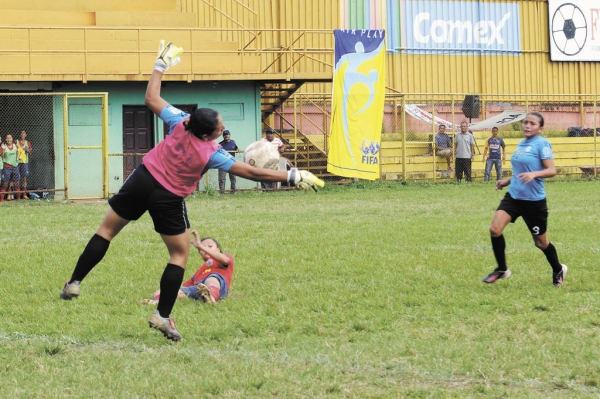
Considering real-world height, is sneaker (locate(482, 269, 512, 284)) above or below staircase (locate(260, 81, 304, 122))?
below

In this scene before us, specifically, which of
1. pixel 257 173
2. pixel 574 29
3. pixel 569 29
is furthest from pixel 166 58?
pixel 574 29

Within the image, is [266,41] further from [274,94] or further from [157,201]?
[157,201]

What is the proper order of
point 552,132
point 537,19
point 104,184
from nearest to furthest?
point 104,184, point 552,132, point 537,19

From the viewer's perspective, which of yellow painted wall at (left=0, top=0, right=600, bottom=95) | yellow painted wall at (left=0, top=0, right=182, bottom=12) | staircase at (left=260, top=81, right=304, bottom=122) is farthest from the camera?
staircase at (left=260, top=81, right=304, bottom=122)

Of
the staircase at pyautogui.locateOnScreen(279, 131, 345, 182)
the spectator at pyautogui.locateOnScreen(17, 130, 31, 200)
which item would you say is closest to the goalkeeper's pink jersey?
the spectator at pyautogui.locateOnScreen(17, 130, 31, 200)

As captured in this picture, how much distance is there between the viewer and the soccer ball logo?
3703cm

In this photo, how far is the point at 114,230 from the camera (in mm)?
7074

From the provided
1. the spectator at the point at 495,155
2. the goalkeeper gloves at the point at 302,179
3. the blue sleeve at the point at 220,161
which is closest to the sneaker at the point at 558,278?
the goalkeeper gloves at the point at 302,179

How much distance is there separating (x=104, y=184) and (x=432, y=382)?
57.3 ft

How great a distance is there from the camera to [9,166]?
21.2m

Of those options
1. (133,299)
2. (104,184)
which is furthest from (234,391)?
(104,184)

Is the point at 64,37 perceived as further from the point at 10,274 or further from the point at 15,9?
the point at 10,274

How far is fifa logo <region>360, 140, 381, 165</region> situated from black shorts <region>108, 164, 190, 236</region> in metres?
16.5

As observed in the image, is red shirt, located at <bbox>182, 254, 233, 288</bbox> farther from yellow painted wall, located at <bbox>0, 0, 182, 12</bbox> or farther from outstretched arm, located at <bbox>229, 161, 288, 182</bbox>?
yellow painted wall, located at <bbox>0, 0, 182, 12</bbox>
